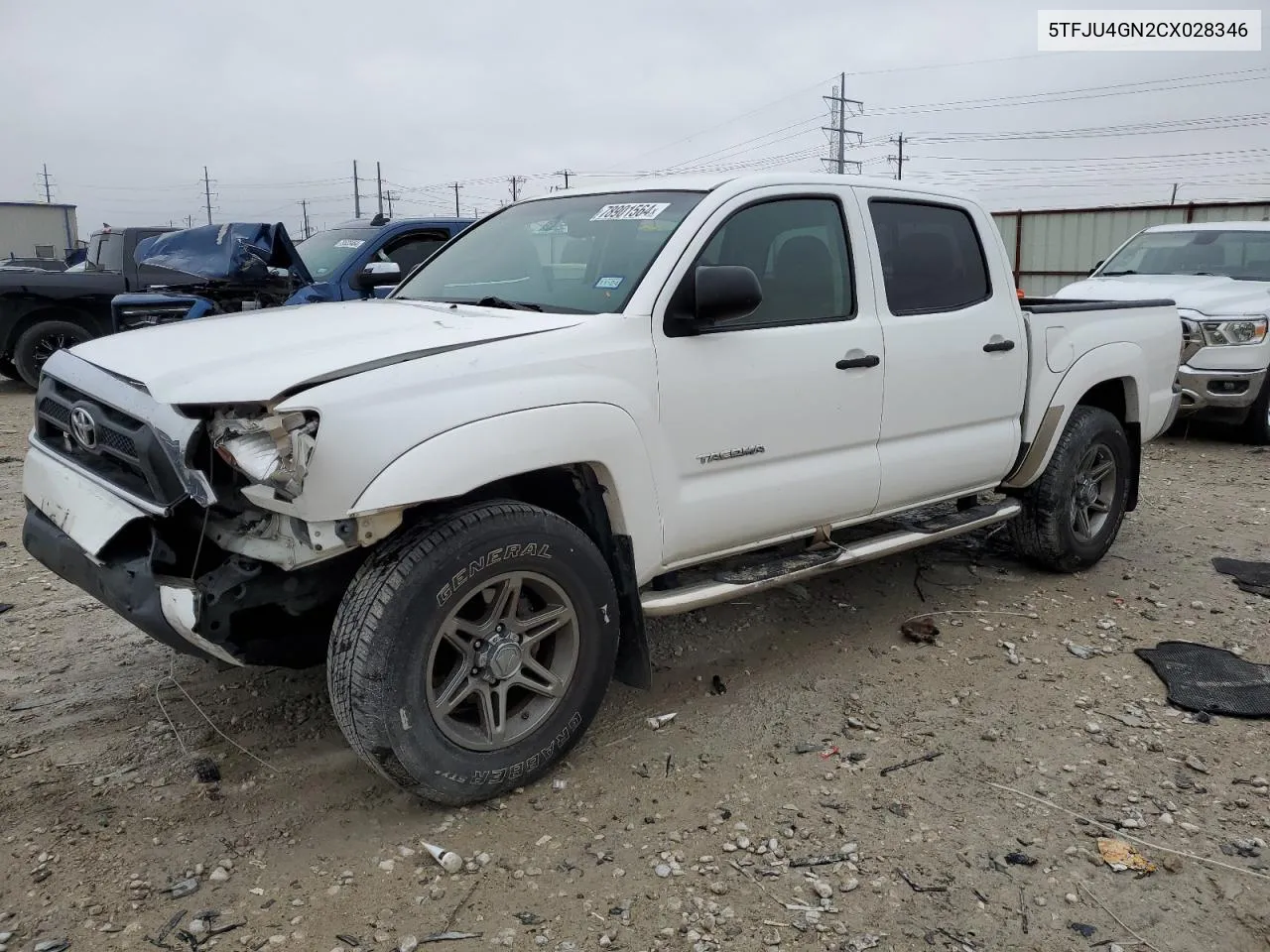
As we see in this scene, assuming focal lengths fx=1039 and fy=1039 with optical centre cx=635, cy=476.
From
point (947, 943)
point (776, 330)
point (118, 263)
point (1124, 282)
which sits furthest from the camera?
point (118, 263)

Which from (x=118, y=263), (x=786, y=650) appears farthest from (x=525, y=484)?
(x=118, y=263)

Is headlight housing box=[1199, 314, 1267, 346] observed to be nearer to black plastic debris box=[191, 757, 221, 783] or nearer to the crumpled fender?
the crumpled fender

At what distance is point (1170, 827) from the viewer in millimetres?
3084

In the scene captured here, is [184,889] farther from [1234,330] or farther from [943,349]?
[1234,330]

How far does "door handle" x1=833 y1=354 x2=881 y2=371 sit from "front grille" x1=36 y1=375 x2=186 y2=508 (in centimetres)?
232

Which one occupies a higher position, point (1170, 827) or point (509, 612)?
point (509, 612)

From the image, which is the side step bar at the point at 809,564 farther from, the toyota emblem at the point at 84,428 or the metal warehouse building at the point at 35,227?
the metal warehouse building at the point at 35,227

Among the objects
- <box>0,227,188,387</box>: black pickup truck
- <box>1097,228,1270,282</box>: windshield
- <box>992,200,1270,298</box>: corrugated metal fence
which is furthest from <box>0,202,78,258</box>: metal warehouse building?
<box>1097,228,1270,282</box>: windshield

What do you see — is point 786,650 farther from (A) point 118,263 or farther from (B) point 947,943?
(A) point 118,263

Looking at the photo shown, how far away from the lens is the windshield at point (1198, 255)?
9.52 metres

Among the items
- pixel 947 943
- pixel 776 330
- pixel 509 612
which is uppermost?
pixel 776 330

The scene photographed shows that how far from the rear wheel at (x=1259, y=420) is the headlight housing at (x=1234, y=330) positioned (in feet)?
1.38

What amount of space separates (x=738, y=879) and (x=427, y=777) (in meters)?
0.92

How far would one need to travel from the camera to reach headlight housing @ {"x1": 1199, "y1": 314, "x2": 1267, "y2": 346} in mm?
8578
